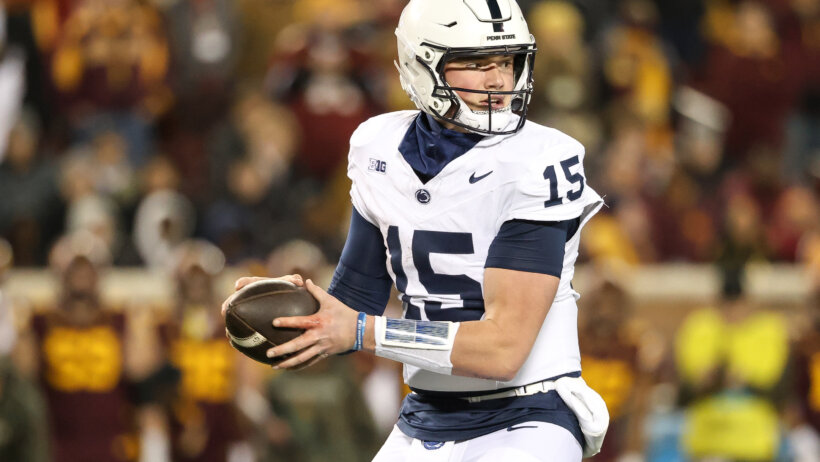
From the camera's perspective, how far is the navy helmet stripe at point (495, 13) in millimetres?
3559

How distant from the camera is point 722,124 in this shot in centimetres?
1066

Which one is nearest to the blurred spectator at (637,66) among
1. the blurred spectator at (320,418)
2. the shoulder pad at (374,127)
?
the blurred spectator at (320,418)

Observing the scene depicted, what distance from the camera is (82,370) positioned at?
24.3ft

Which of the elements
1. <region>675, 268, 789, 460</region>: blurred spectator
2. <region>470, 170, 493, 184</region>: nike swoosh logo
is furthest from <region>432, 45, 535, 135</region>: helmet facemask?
<region>675, 268, 789, 460</region>: blurred spectator

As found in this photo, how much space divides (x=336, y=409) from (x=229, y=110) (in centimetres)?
308

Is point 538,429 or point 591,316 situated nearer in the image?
point 538,429

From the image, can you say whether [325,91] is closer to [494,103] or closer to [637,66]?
[637,66]

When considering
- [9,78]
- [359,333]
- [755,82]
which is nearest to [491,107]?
[359,333]

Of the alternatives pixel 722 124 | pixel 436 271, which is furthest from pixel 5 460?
pixel 722 124

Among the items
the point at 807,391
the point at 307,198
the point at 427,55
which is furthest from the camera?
the point at 307,198

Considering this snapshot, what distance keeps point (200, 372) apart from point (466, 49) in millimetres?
4349

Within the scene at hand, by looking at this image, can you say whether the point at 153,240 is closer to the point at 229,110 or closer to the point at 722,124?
the point at 229,110

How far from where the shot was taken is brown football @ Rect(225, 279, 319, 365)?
327 centimetres

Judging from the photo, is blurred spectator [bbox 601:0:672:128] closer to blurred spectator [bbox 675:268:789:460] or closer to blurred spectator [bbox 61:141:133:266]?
blurred spectator [bbox 675:268:789:460]
